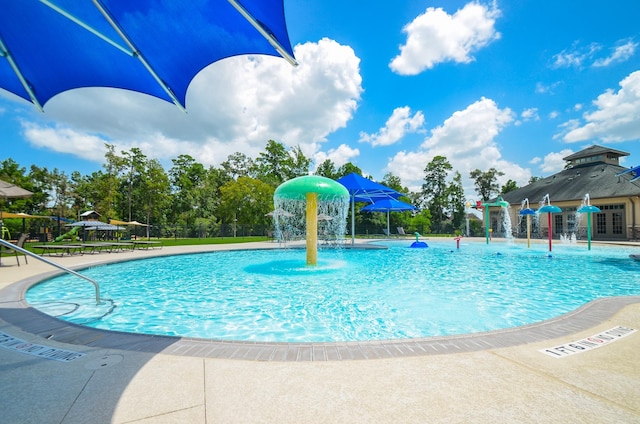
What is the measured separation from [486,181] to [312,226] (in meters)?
43.2

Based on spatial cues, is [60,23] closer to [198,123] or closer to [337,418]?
[337,418]

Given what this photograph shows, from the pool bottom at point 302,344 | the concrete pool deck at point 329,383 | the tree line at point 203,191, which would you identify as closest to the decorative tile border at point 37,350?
the concrete pool deck at point 329,383

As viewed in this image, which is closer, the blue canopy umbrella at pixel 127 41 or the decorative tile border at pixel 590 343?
the decorative tile border at pixel 590 343

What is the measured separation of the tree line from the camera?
116ft

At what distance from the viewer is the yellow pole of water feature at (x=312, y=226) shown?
1115 cm

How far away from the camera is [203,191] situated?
43594 millimetres

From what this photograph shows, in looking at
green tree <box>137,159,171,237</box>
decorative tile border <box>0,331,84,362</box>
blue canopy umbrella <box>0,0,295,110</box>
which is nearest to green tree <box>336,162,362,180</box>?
green tree <box>137,159,171,237</box>

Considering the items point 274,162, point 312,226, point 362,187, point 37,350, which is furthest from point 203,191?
point 37,350

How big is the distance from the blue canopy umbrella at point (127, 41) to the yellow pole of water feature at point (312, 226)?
6.62 meters

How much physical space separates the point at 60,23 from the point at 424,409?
19.8ft

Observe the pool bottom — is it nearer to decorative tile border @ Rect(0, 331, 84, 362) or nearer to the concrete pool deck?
the concrete pool deck

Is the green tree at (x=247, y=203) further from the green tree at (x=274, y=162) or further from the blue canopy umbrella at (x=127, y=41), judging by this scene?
the blue canopy umbrella at (x=127, y=41)

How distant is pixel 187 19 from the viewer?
3678 mm

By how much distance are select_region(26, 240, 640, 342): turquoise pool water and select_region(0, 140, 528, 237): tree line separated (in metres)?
24.3
